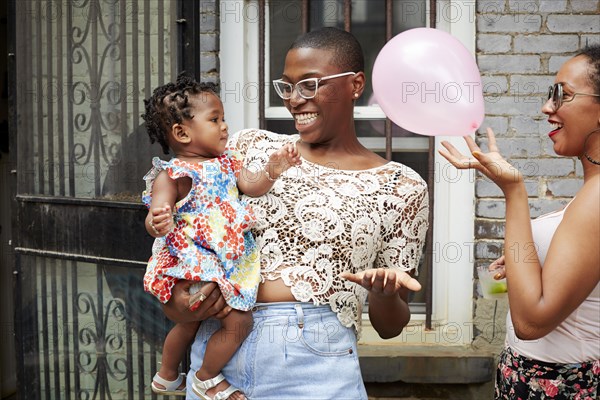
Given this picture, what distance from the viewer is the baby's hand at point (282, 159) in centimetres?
204

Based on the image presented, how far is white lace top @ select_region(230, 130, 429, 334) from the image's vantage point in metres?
2.05

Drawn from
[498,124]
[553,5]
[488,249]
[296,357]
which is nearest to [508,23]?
[553,5]

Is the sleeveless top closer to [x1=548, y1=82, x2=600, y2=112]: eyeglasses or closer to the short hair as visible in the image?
[x1=548, y1=82, x2=600, y2=112]: eyeglasses

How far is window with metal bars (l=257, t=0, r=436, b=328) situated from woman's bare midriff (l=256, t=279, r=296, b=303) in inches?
73.0

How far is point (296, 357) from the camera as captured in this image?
2.03m

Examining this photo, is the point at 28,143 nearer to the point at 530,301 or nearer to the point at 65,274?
the point at 65,274

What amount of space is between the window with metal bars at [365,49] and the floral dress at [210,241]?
5.60 ft

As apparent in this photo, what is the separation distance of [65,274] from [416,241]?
2.07 m

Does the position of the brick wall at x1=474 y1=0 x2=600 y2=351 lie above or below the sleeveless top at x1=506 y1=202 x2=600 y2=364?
above

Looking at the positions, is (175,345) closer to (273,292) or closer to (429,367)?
(273,292)

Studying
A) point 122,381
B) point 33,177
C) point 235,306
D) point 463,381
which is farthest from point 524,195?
point 33,177

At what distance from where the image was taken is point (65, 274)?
362 centimetres

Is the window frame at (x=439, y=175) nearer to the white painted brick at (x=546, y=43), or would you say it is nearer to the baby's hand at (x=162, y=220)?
the white painted brick at (x=546, y=43)

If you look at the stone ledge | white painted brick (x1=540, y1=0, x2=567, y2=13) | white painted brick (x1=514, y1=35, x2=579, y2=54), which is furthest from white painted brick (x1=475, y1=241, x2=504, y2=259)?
white painted brick (x1=540, y1=0, x2=567, y2=13)
